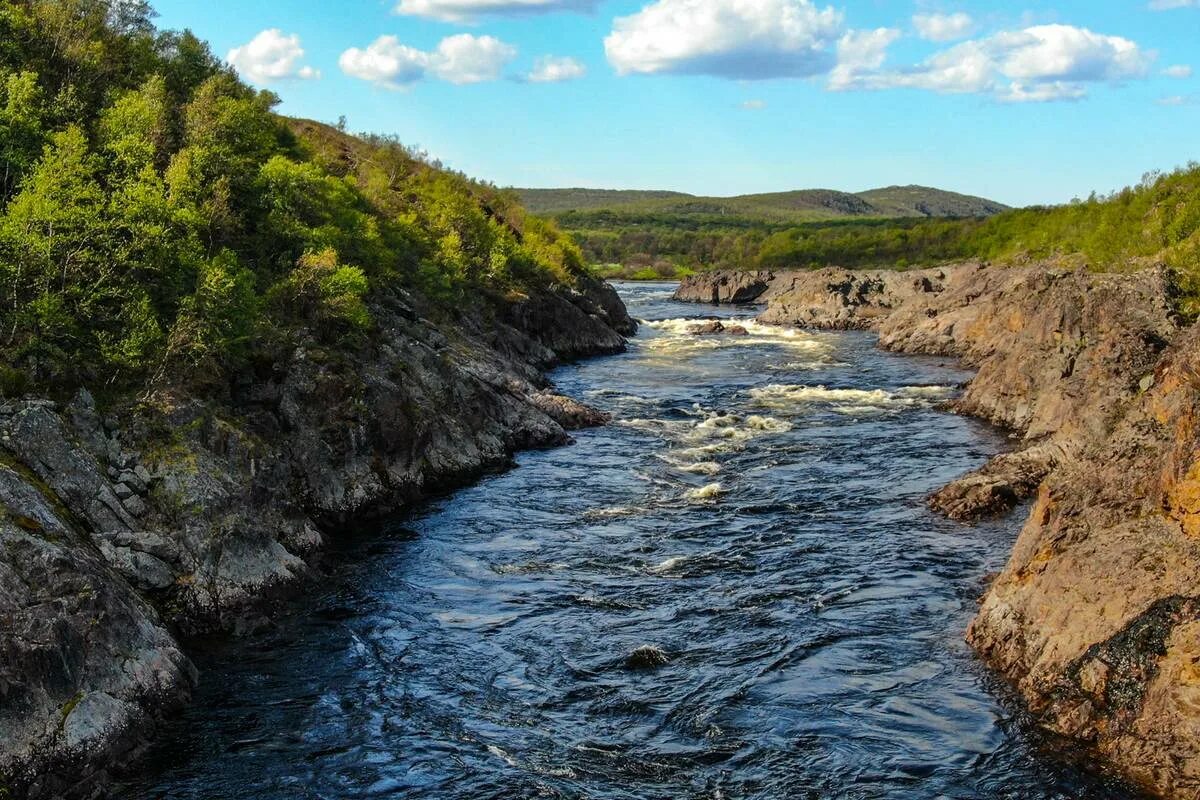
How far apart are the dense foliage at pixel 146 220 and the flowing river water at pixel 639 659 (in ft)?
26.1

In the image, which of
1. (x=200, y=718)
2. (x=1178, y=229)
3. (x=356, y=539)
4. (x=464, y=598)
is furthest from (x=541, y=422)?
(x=1178, y=229)

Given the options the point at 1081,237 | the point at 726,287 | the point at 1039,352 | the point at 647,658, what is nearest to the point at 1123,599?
the point at 647,658

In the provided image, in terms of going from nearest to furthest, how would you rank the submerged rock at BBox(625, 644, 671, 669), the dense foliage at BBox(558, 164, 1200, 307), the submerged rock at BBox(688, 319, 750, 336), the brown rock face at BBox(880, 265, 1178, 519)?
the submerged rock at BBox(625, 644, 671, 669)
the brown rock face at BBox(880, 265, 1178, 519)
the dense foliage at BBox(558, 164, 1200, 307)
the submerged rock at BBox(688, 319, 750, 336)

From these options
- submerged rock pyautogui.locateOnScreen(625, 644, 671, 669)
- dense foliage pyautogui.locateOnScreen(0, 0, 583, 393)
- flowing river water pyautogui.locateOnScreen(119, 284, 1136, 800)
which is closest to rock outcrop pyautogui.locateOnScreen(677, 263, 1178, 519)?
flowing river water pyautogui.locateOnScreen(119, 284, 1136, 800)

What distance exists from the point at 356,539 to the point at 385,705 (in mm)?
11189

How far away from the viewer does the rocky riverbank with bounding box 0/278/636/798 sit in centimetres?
1672

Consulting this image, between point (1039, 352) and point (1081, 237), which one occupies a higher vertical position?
point (1081, 237)

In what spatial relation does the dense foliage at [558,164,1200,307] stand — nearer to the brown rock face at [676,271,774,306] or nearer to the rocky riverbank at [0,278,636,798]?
the brown rock face at [676,271,774,306]

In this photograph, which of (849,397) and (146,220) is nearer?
(146,220)

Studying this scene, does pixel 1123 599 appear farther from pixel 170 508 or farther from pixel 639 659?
pixel 170 508

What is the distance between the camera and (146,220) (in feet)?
92.3

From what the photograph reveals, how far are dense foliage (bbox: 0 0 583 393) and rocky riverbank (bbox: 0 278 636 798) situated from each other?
5.06 feet

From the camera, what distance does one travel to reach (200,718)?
18.8 metres

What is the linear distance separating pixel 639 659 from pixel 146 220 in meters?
18.9
